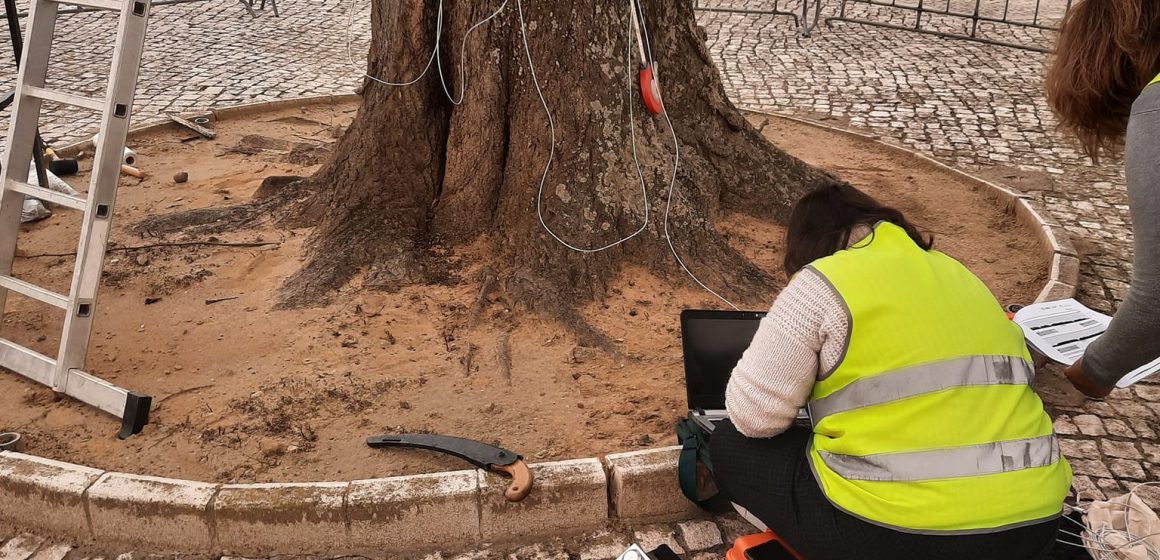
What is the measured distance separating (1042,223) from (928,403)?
402 cm

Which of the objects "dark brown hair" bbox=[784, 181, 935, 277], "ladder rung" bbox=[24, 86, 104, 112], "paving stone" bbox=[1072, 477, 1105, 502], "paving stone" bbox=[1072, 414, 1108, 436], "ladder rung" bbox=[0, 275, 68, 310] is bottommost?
"ladder rung" bbox=[0, 275, 68, 310]

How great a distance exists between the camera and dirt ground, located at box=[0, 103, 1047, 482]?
12.5 ft

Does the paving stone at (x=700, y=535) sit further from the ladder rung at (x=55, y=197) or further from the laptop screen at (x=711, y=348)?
the ladder rung at (x=55, y=197)

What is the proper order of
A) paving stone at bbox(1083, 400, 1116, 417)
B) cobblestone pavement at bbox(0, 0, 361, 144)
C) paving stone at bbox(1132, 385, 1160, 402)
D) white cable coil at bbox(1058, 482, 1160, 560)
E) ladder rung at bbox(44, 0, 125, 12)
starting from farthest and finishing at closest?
1. cobblestone pavement at bbox(0, 0, 361, 144)
2. paving stone at bbox(1132, 385, 1160, 402)
3. paving stone at bbox(1083, 400, 1116, 417)
4. ladder rung at bbox(44, 0, 125, 12)
5. white cable coil at bbox(1058, 482, 1160, 560)

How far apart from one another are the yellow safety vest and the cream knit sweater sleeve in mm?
36

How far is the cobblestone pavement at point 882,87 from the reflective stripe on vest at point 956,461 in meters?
1.40

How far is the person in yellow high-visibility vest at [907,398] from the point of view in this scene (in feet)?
8.14

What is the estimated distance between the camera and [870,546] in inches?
103

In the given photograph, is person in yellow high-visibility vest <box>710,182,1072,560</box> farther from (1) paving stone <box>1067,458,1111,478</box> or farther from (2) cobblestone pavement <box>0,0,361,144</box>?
(2) cobblestone pavement <box>0,0,361,144</box>

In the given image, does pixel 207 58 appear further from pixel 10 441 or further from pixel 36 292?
pixel 10 441

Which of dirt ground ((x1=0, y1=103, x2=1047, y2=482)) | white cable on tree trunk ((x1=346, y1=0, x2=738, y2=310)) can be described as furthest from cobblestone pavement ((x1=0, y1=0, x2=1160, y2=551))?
white cable on tree trunk ((x1=346, y1=0, x2=738, y2=310))

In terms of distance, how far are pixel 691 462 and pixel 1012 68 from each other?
9032 mm

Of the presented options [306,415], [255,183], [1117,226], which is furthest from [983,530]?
[255,183]

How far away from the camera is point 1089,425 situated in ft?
13.6
